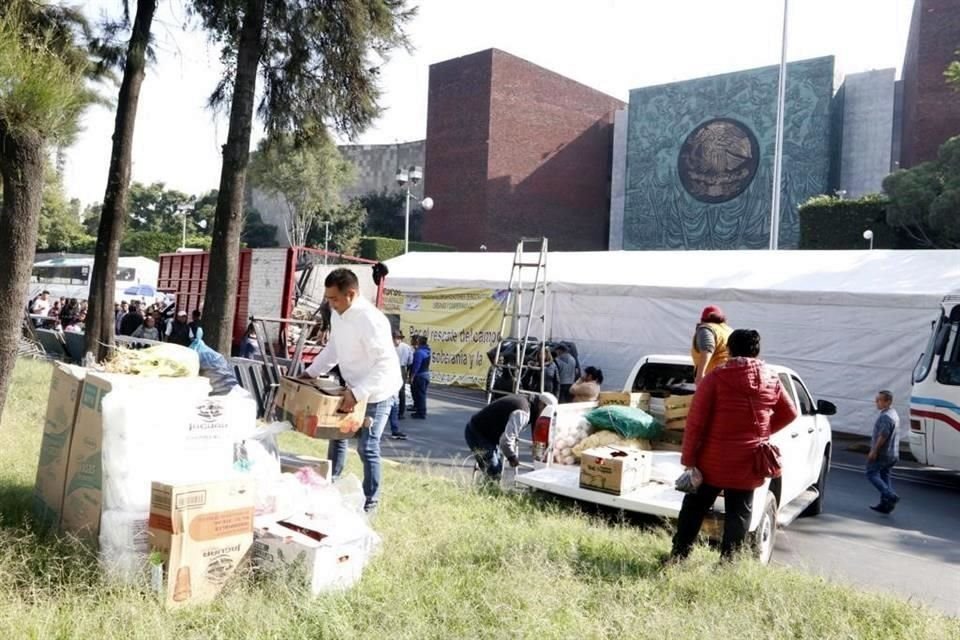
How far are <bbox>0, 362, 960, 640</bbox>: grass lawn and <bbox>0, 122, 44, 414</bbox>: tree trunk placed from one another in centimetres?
99

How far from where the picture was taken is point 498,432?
23.5 feet

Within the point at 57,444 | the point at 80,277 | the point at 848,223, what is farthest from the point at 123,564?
the point at 80,277

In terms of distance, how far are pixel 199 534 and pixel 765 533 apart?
153 inches

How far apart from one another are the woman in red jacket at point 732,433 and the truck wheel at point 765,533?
661mm

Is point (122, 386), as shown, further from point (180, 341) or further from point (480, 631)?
point (180, 341)

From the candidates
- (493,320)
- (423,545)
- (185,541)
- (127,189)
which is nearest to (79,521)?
(185,541)

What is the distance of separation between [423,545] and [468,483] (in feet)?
7.18

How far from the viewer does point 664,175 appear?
46312 mm

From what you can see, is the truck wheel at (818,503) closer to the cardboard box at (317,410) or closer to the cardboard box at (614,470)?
the cardboard box at (614,470)

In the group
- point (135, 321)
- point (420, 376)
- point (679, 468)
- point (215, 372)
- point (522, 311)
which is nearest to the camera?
point (679, 468)

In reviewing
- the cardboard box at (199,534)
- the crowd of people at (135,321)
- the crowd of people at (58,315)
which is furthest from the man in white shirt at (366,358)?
the crowd of people at (58,315)

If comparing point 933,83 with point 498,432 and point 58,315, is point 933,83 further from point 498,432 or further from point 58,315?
point 498,432

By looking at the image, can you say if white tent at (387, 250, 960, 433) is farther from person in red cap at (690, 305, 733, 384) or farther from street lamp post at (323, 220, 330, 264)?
street lamp post at (323, 220, 330, 264)

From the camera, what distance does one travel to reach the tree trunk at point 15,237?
17.5 feet
